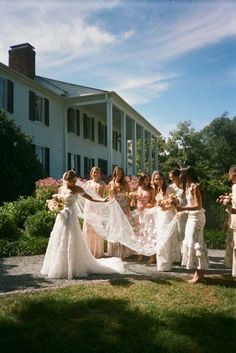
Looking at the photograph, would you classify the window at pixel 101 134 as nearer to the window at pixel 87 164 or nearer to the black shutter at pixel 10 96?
Answer: the window at pixel 87 164

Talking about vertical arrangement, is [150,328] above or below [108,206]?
below

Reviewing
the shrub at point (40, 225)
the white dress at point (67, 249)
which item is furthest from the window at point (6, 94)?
the white dress at point (67, 249)

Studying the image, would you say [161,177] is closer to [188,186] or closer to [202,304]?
[188,186]

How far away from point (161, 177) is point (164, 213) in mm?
853

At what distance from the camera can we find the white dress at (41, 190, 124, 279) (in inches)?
291

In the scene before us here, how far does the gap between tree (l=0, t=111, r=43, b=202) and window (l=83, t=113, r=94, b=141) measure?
1101cm

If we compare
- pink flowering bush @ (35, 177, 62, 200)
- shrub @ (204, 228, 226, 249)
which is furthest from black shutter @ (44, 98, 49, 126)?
shrub @ (204, 228, 226, 249)

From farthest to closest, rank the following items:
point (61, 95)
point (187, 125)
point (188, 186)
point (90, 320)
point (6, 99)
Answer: point (187, 125), point (61, 95), point (6, 99), point (188, 186), point (90, 320)

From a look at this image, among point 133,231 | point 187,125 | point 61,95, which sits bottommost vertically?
point 133,231

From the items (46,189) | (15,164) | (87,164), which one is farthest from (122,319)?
(87,164)

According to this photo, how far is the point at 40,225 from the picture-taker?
11.7 metres

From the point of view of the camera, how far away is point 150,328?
4.88 metres

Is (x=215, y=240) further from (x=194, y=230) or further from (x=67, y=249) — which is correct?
(x=67, y=249)

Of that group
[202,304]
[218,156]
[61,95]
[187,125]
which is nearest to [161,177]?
[202,304]
